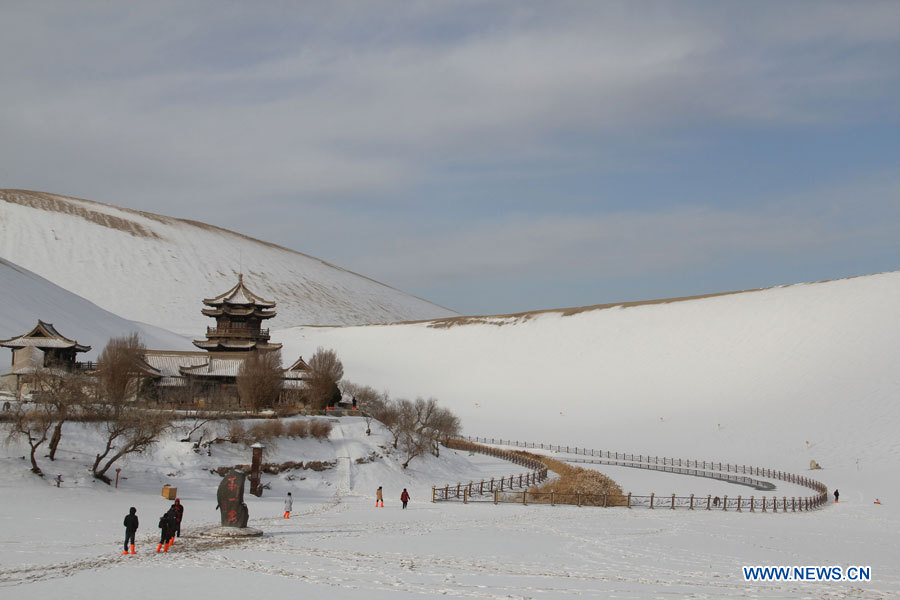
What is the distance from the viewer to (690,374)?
70.1m

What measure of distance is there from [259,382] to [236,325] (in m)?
20.2

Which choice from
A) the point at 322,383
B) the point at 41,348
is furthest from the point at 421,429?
the point at 41,348

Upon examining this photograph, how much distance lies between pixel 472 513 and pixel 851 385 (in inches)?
1617

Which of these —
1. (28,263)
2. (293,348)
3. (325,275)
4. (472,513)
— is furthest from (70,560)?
(325,275)

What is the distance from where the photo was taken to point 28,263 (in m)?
139

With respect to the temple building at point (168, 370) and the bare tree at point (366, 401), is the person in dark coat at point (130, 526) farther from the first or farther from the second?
the bare tree at point (366, 401)

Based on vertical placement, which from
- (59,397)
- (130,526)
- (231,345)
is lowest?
(130,526)

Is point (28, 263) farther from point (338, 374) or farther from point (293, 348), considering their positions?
point (338, 374)

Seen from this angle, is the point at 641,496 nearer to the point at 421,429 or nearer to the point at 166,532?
the point at 421,429

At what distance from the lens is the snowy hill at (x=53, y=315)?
228ft

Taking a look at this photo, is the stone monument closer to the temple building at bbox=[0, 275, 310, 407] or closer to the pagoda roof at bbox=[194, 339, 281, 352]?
the temple building at bbox=[0, 275, 310, 407]

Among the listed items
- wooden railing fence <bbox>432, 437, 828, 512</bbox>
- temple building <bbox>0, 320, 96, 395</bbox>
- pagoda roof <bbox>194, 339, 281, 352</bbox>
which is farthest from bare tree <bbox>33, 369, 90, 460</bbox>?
pagoda roof <bbox>194, 339, 281, 352</bbox>

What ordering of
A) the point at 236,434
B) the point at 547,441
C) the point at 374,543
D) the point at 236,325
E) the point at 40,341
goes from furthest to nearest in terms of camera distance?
the point at 236,325, the point at 547,441, the point at 40,341, the point at 236,434, the point at 374,543

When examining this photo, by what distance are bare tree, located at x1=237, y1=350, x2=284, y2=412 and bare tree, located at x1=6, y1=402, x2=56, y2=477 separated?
15497 mm
